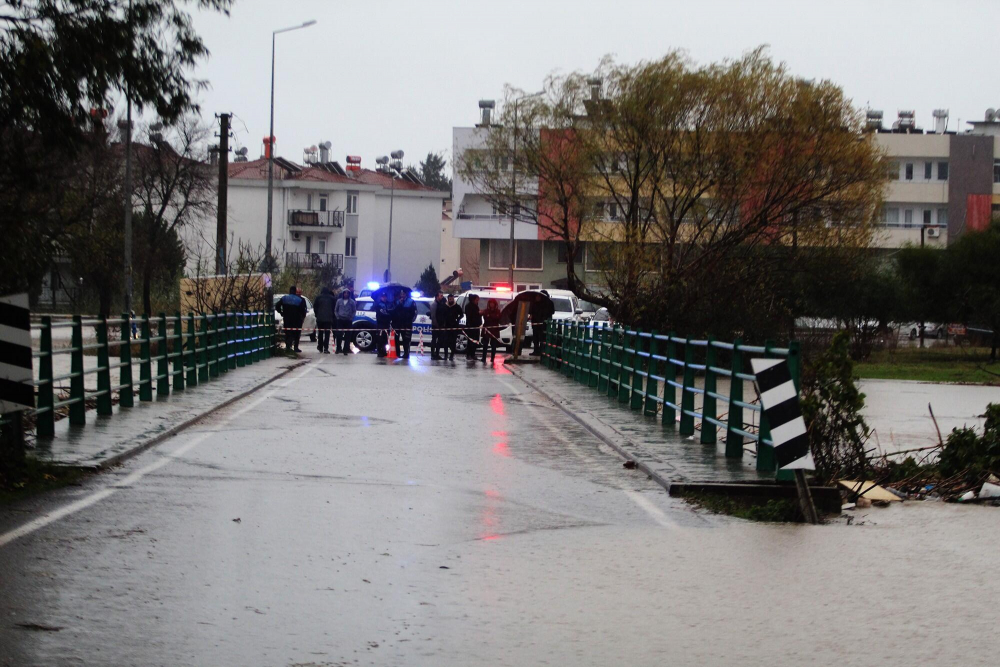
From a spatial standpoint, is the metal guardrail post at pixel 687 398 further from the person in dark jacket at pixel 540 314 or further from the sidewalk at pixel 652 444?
the person in dark jacket at pixel 540 314

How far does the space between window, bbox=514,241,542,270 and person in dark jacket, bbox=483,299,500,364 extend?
49976mm

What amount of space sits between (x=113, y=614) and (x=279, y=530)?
2.48 m

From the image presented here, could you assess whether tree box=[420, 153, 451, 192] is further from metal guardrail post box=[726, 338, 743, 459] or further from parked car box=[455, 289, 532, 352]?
metal guardrail post box=[726, 338, 743, 459]

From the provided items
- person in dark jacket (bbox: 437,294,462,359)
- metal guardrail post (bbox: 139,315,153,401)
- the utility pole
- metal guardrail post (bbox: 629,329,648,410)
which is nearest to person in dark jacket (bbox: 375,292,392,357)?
person in dark jacket (bbox: 437,294,462,359)

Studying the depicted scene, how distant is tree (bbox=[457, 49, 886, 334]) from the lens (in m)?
33.9

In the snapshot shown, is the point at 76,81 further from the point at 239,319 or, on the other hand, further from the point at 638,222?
the point at 638,222

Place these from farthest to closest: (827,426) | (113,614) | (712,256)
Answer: (712,256) < (827,426) < (113,614)

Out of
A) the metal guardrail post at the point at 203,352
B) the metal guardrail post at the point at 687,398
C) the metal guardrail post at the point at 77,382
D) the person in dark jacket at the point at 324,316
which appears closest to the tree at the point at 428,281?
the person in dark jacket at the point at 324,316

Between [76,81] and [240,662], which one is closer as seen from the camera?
[240,662]

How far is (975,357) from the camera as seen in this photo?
138ft

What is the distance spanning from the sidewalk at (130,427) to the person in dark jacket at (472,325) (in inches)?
516

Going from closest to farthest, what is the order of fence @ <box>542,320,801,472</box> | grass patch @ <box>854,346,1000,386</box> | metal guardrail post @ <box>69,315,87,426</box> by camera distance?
fence @ <box>542,320,801,472</box>
metal guardrail post @ <box>69,315,87,426</box>
grass patch @ <box>854,346,1000,386</box>

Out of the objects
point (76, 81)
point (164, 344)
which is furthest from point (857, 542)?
point (164, 344)

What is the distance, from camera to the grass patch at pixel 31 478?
995cm
